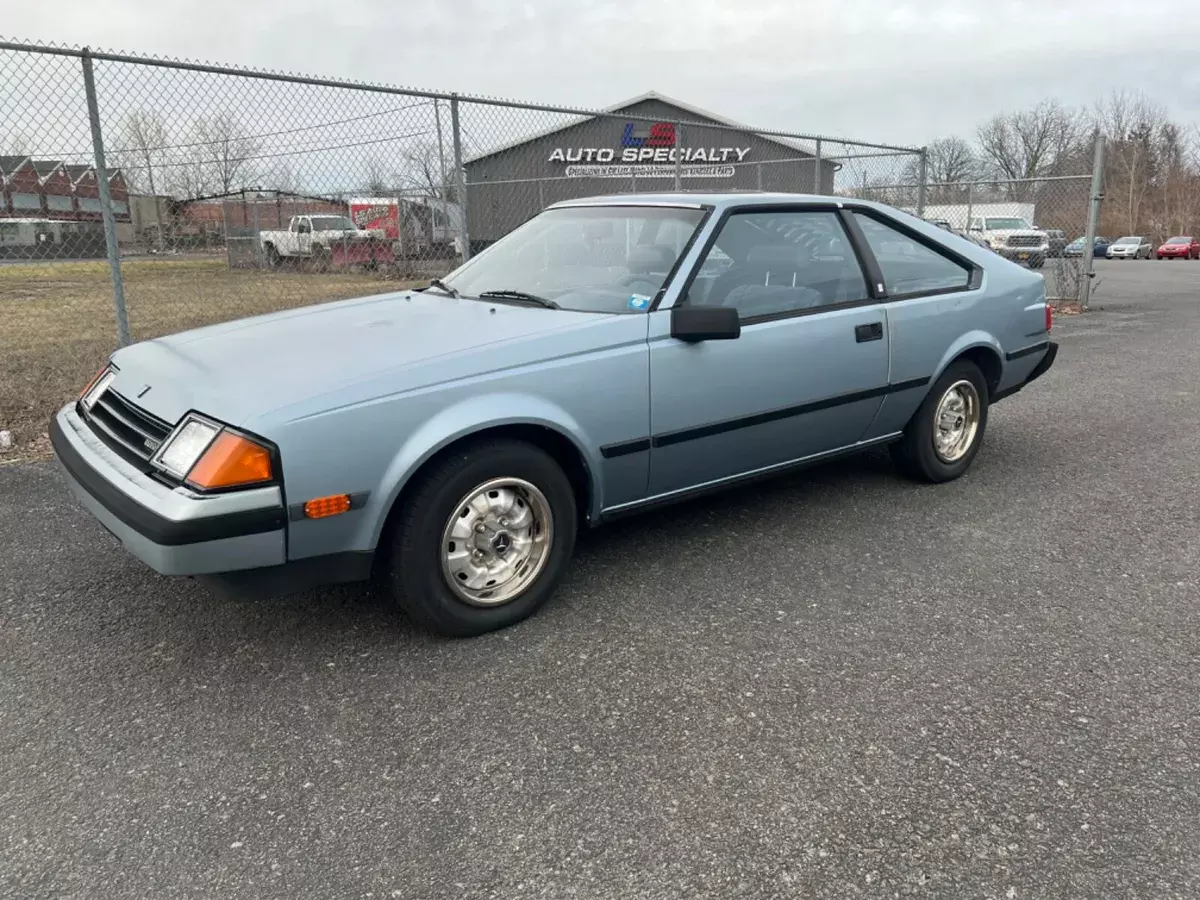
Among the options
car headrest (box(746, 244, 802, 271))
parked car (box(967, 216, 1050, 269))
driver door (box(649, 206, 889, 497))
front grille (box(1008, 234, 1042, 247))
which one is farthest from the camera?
front grille (box(1008, 234, 1042, 247))

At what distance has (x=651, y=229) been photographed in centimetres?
375

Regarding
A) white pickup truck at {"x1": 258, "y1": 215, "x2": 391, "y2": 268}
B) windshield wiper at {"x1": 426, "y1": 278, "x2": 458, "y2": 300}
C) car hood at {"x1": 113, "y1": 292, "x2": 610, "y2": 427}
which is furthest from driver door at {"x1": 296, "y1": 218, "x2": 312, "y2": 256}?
car hood at {"x1": 113, "y1": 292, "x2": 610, "y2": 427}

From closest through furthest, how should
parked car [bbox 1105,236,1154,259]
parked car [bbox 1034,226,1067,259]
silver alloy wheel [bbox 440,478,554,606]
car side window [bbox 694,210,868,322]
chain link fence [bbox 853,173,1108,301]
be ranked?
silver alloy wheel [bbox 440,478,554,606]
car side window [bbox 694,210,868,322]
chain link fence [bbox 853,173,1108,301]
parked car [bbox 1034,226,1067,259]
parked car [bbox 1105,236,1154,259]

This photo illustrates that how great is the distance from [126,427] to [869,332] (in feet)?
9.97

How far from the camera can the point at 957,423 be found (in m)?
4.78

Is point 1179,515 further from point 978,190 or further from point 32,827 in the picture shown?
point 978,190

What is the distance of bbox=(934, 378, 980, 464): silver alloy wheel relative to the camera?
183 inches

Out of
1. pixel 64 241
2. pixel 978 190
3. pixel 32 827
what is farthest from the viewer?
pixel 978 190

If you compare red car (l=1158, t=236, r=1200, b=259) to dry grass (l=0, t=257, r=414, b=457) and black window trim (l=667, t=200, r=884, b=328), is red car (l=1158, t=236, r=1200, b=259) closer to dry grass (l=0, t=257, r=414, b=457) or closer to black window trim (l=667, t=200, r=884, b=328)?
dry grass (l=0, t=257, r=414, b=457)

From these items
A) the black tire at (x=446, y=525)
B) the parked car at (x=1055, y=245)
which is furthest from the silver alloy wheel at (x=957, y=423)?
the parked car at (x=1055, y=245)

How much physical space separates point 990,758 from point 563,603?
154 cm

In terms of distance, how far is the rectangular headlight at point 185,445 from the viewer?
258cm

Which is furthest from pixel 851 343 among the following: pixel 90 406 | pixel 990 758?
pixel 90 406

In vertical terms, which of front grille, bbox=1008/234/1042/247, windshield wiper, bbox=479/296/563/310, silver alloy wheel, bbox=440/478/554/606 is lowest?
silver alloy wheel, bbox=440/478/554/606
